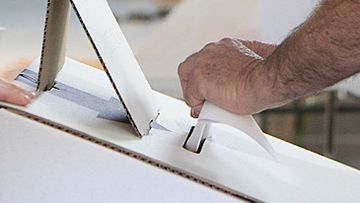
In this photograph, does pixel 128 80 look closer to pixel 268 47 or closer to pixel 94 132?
pixel 94 132

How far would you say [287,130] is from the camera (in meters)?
2.19

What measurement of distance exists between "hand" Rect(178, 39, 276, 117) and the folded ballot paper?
13mm

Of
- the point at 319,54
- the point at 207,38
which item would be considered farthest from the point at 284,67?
the point at 207,38

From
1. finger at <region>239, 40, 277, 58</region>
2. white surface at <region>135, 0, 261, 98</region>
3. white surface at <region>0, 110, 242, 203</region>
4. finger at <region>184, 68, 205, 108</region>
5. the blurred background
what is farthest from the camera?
white surface at <region>135, 0, 261, 98</region>

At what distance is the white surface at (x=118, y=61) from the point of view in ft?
1.82

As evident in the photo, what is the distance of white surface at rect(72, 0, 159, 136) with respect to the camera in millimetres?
555

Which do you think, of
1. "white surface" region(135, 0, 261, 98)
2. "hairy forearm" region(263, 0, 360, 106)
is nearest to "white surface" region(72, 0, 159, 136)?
"hairy forearm" region(263, 0, 360, 106)

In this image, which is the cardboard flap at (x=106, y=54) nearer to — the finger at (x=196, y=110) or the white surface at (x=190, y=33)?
the finger at (x=196, y=110)

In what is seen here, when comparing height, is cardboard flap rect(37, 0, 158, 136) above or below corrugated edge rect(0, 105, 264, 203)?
above

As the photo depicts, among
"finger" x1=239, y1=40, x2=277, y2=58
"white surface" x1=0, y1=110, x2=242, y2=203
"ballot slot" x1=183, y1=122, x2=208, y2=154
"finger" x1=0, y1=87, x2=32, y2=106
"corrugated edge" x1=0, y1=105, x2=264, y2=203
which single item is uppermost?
"finger" x1=239, y1=40, x2=277, y2=58

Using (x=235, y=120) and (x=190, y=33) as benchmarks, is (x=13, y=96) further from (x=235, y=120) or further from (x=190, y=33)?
(x=190, y=33)

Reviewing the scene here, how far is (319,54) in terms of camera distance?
0.55m

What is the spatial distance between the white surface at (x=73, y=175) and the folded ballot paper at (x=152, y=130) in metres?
0.01

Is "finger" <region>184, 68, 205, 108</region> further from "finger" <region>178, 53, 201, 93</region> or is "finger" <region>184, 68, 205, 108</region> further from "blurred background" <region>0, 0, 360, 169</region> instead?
"blurred background" <region>0, 0, 360, 169</region>
